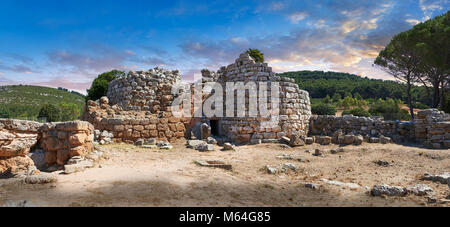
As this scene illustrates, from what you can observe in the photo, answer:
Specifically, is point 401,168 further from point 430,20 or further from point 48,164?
point 430,20

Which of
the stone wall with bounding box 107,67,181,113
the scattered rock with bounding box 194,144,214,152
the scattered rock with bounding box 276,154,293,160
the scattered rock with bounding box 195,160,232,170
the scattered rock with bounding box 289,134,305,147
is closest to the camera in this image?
the scattered rock with bounding box 195,160,232,170

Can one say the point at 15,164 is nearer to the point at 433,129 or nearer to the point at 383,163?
the point at 383,163

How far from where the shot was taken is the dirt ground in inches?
153

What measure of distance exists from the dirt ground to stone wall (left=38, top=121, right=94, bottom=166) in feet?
2.52

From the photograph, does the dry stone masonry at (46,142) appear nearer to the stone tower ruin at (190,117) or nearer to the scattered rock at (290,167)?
the stone tower ruin at (190,117)

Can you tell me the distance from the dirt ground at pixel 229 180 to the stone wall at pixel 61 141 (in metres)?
0.77

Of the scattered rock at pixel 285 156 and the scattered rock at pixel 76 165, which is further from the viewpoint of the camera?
the scattered rock at pixel 285 156

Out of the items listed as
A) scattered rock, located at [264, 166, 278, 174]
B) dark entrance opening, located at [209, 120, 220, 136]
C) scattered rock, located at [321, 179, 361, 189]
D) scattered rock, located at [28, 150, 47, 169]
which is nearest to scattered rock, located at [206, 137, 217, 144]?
dark entrance opening, located at [209, 120, 220, 136]

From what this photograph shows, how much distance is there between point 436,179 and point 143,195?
640cm

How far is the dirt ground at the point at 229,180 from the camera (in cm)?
388

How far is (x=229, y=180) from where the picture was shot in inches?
210

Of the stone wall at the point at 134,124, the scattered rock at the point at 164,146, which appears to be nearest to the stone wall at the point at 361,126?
the stone wall at the point at 134,124

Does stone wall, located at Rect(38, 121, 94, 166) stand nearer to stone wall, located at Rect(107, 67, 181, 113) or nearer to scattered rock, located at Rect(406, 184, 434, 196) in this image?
stone wall, located at Rect(107, 67, 181, 113)
